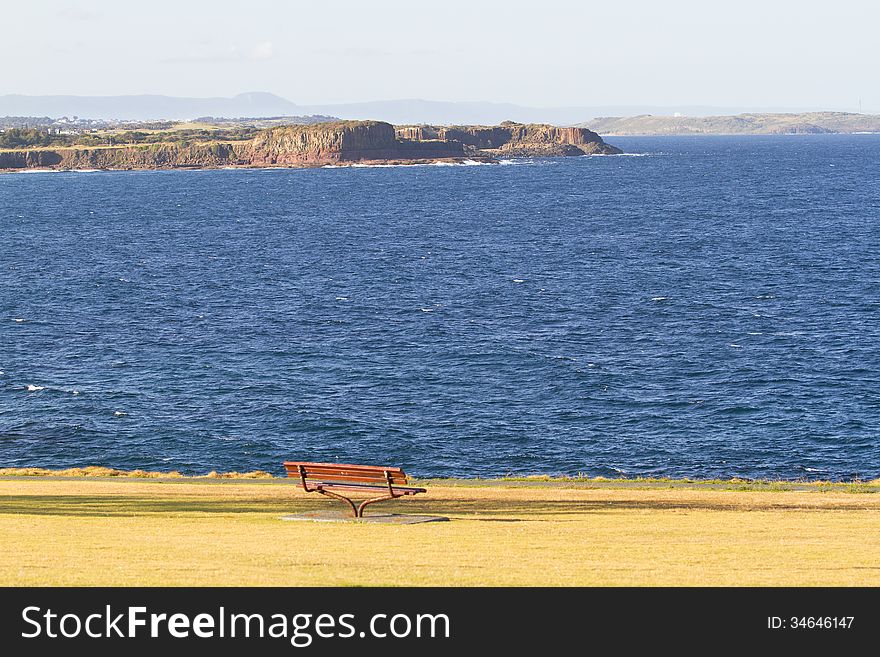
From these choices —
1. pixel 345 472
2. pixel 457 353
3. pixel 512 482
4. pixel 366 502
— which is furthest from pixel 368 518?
pixel 457 353

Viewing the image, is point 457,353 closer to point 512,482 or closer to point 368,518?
point 512,482

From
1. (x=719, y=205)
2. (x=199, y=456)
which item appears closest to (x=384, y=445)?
(x=199, y=456)

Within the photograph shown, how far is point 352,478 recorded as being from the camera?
24.1 metres

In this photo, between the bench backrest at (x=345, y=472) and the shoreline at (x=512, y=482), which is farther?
the shoreline at (x=512, y=482)

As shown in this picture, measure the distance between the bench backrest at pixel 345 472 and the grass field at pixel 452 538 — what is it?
0.97 m

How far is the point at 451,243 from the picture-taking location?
123 m

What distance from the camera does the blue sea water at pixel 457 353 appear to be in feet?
149

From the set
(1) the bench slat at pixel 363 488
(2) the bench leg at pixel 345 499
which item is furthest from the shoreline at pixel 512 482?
(2) the bench leg at pixel 345 499

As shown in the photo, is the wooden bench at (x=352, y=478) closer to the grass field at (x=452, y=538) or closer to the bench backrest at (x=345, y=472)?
the bench backrest at (x=345, y=472)

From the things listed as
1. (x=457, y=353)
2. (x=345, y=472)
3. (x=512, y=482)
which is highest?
(x=345, y=472)

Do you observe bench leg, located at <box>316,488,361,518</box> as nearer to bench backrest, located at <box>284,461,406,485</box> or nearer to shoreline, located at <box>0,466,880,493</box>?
bench backrest, located at <box>284,461,406,485</box>

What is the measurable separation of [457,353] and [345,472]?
3901 centimetres
